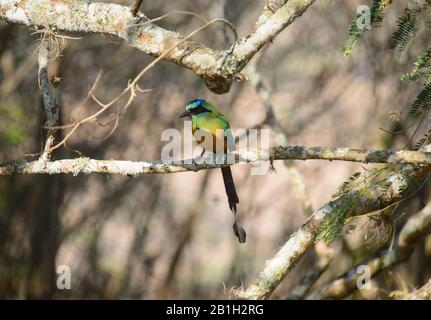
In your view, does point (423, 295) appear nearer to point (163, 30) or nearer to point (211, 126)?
point (211, 126)

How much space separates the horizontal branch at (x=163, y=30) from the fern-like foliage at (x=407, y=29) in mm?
473

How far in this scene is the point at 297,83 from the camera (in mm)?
7129

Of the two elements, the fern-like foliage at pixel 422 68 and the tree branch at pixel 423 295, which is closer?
the fern-like foliage at pixel 422 68

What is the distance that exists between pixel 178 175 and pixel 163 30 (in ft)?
15.0

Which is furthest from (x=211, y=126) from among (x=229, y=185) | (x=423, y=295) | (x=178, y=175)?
(x=178, y=175)

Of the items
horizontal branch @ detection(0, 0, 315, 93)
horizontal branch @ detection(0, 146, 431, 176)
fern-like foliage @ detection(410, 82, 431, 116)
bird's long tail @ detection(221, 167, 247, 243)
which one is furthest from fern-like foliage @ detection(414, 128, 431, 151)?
bird's long tail @ detection(221, 167, 247, 243)

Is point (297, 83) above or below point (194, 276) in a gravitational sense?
above

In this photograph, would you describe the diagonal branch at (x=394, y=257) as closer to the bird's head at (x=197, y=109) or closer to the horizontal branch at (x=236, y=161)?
the bird's head at (x=197, y=109)

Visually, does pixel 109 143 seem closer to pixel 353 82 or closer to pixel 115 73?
pixel 115 73

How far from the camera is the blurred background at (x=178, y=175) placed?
6.54 metres

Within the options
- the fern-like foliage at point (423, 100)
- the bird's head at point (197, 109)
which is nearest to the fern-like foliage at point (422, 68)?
the fern-like foliage at point (423, 100)
